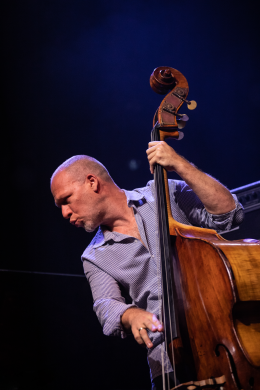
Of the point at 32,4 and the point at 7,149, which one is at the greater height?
the point at 32,4

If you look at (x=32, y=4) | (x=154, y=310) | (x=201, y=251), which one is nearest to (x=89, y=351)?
(x=154, y=310)

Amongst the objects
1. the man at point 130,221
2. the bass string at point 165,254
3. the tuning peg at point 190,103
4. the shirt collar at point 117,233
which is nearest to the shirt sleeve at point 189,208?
the man at point 130,221

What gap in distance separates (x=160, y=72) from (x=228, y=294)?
133 centimetres

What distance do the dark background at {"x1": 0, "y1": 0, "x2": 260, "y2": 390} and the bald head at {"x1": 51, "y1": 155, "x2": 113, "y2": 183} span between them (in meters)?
1.60

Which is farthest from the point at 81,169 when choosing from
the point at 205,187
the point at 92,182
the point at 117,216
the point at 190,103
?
the point at 205,187

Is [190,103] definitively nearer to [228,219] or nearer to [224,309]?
[228,219]

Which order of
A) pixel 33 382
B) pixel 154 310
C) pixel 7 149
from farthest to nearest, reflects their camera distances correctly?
pixel 7 149 → pixel 33 382 → pixel 154 310

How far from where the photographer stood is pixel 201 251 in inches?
47.9

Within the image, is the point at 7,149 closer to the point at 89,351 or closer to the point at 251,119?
the point at 89,351

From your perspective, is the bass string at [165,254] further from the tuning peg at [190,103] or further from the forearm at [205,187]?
the tuning peg at [190,103]

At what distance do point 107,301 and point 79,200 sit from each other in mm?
708

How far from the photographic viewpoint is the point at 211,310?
3.67 feet

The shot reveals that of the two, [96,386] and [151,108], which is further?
[151,108]

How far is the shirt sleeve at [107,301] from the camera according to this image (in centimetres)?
162
